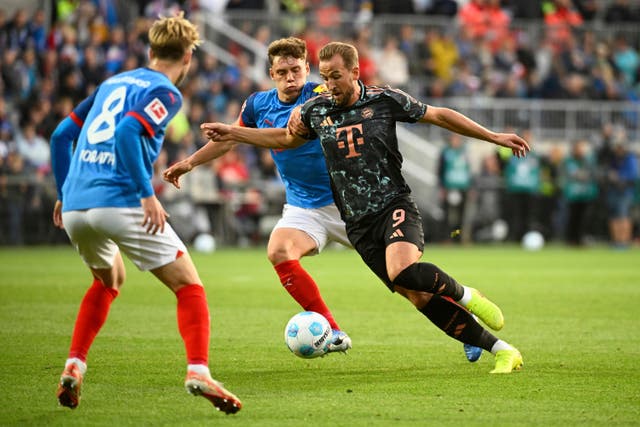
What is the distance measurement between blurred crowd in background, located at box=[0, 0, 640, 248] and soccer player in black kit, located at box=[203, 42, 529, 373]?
547 inches

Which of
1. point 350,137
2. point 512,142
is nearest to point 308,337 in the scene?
point 350,137

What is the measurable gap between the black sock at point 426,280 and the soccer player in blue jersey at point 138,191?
161cm

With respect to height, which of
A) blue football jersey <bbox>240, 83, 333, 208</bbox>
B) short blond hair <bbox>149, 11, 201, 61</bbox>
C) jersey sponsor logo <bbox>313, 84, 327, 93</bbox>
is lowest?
blue football jersey <bbox>240, 83, 333, 208</bbox>

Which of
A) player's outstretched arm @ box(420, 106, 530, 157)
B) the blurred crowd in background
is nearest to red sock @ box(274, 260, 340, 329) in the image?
player's outstretched arm @ box(420, 106, 530, 157)

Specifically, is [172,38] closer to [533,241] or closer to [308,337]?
[308,337]

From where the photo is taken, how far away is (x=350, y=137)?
25.5 ft

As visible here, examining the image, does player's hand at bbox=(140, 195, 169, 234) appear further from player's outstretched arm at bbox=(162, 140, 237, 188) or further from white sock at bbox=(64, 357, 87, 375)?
player's outstretched arm at bbox=(162, 140, 237, 188)

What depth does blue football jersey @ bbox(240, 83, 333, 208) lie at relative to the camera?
30.0 ft

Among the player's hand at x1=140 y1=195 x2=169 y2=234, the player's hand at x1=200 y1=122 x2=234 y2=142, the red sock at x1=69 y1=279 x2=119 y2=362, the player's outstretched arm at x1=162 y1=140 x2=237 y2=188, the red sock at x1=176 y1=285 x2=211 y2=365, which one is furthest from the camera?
the player's outstretched arm at x1=162 y1=140 x2=237 y2=188

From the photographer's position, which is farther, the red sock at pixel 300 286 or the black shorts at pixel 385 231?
the red sock at pixel 300 286

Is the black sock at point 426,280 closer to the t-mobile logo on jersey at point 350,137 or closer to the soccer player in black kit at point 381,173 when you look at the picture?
the soccer player in black kit at point 381,173

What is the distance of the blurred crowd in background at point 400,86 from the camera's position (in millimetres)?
22125

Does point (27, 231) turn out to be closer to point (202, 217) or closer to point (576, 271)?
point (202, 217)

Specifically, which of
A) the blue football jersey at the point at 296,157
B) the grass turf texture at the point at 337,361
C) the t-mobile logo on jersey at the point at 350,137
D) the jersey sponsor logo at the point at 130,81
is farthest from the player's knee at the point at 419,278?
the jersey sponsor logo at the point at 130,81
